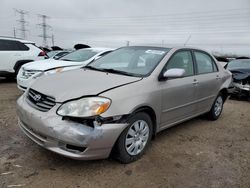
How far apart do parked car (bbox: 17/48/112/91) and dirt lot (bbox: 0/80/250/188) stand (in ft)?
6.27

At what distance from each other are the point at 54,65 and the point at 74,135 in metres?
4.32

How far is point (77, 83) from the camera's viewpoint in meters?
3.24

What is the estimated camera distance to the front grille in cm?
297

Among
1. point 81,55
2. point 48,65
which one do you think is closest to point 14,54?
point 81,55

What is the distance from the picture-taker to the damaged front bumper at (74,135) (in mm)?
2732

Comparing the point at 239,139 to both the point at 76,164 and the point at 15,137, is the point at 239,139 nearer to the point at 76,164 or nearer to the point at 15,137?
the point at 76,164

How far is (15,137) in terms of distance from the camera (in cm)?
390

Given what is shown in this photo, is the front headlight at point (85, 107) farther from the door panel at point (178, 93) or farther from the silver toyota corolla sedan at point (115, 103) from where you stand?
the door panel at point (178, 93)

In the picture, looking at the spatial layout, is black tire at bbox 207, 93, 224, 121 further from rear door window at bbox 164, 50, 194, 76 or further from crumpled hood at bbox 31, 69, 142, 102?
crumpled hood at bbox 31, 69, 142, 102

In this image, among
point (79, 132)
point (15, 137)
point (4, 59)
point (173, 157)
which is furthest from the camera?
point (4, 59)

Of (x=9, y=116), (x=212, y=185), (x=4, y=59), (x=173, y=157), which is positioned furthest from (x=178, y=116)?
(x=4, y=59)

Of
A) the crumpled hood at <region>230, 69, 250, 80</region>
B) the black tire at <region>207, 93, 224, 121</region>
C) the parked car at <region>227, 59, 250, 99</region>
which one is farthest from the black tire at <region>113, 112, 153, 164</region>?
the crumpled hood at <region>230, 69, 250, 80</region>

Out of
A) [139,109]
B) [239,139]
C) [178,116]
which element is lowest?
[239,139]

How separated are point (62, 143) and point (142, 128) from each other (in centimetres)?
108
